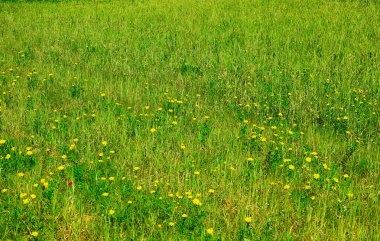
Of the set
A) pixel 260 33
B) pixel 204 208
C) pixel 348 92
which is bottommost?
pixel 204 208

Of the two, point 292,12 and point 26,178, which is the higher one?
point 292,12

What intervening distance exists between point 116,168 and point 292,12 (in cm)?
1050

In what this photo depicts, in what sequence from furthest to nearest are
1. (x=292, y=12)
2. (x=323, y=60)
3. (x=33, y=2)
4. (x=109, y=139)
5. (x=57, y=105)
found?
(x=33, y=2)
(x=292, y=12)
(x=323, y=60)
(x=57, y=105)
(x=109, y=139)

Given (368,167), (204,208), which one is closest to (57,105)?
(204,208)

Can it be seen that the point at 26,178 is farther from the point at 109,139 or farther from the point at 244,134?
the point at 244,134

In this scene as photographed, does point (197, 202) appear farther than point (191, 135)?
No

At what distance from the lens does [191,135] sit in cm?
491

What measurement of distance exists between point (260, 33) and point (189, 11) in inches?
174

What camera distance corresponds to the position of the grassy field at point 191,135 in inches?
132

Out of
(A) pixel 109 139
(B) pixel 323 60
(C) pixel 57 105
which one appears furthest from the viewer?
(B) pixel 323 60

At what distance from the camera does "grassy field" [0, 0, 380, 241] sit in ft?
11.0

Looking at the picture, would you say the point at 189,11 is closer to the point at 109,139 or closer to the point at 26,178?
the point at 109,139

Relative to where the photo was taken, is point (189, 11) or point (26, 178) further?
point (189, 11)

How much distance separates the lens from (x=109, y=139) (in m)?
4.74
